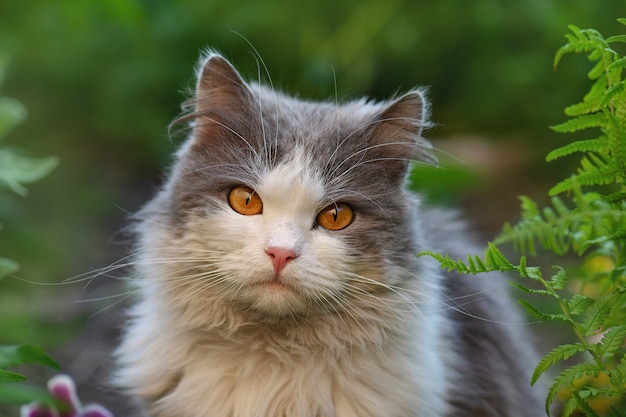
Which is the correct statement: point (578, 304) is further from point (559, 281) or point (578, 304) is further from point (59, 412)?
point (59, 412)

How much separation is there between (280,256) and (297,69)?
3.51m

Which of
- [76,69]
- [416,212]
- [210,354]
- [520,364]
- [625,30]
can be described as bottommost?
[210,354]

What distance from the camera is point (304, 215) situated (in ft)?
7.01

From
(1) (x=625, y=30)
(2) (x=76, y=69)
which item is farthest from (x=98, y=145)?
(1) (x=625, y=30)

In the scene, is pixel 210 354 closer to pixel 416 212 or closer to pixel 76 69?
pixel 416 212

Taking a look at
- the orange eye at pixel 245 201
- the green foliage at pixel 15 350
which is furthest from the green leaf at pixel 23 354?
the orange eye at pixel 245 201

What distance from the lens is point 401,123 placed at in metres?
2.40

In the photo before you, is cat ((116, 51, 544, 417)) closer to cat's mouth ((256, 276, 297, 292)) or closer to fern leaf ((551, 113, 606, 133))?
cat's mouth ((256, 276, 297, 292))

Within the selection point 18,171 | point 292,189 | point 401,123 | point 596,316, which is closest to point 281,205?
point 292,189

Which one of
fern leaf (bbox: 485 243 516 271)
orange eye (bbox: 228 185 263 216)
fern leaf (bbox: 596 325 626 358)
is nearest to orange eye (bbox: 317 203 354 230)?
orange eye (bbox: 228 185 263 216)

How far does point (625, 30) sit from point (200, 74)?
2945 millimetres

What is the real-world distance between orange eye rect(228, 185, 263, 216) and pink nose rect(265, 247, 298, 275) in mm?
192

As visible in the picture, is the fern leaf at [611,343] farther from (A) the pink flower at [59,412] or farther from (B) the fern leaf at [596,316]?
(A) the pink flower at [59,412]

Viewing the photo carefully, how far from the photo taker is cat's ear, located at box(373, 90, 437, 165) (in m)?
2.38
